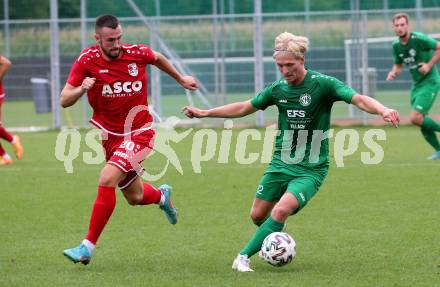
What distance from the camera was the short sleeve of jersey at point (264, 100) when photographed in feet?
24.6

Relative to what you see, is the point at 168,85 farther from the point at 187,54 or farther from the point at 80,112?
the point at 80,112

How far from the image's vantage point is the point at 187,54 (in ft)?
77.9

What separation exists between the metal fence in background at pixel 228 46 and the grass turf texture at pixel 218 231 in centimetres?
A: 845

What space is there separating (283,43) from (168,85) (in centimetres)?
1630

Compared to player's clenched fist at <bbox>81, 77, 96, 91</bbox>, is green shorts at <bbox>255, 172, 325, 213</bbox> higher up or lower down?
lower down

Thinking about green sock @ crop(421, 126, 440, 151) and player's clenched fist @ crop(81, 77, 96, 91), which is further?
green sock @ crop(421, 126, 440, 151)

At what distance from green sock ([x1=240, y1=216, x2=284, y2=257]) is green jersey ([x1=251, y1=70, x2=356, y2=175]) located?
46 cm

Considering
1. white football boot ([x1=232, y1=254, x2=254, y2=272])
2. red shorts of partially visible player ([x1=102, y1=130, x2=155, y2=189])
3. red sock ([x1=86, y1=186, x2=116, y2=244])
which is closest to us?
white football boot ([x1=232, y1=254, x2=254, y2=272])

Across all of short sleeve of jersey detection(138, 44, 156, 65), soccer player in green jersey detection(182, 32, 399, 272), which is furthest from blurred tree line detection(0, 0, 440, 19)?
soccer player in green jersey detection(182, 32, 399, 272)

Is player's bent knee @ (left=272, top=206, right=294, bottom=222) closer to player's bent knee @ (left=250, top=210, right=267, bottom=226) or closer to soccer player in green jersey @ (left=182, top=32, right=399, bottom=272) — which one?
soccer player in green jersey @ (left=182, top=32, right=399, bottom=272)

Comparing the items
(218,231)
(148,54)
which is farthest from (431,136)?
(148,54)

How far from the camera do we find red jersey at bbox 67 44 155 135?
7922 millimetres

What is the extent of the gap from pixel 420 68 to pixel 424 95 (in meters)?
0.44

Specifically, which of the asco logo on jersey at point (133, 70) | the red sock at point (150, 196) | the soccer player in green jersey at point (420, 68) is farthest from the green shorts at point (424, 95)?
the asco logo on jersey at point (133, 70)
